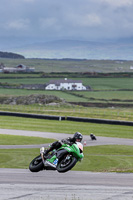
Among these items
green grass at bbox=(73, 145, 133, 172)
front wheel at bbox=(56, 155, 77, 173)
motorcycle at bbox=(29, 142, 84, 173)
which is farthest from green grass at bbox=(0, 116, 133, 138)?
front wheel at bbox=(56, 155, 77, 173)

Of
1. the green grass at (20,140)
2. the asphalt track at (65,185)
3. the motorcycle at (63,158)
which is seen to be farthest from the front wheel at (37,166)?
the green grass at (20,140)

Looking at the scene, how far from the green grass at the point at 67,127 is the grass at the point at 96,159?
14965mm

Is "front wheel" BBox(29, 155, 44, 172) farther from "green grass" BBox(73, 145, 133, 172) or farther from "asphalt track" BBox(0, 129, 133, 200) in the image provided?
"green grass" BBox(73, 145, 133, 172)

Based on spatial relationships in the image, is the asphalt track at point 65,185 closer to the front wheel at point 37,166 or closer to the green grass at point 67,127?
the front wheel at point 37,166

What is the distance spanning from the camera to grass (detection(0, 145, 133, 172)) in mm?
39344

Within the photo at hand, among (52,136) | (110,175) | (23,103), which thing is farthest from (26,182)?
(23,103)

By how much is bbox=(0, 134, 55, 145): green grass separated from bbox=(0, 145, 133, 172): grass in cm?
643

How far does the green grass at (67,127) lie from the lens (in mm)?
70294

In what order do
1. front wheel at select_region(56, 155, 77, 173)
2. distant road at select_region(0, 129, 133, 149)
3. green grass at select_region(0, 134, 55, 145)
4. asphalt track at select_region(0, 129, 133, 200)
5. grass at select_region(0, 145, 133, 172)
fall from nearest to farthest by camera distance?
front wheel at select_region(56, 155, 77, 173), asphalt track at select_region(0, 129, 133, 200), grass at select_region(0, 145, 133, 172), green grass at select_region(0, 134, 55, 145), distant road at select_region(0, 129, 133, 149)

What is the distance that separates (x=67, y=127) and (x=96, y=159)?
31.7 meters

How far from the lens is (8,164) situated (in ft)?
131

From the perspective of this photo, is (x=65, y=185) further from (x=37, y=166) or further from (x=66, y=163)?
(x=66, y=163)

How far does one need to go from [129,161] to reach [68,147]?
1033 inches

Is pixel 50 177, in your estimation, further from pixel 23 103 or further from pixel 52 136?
pixel 23 103
